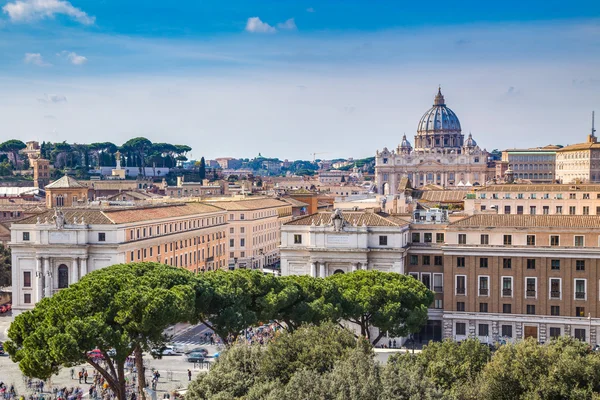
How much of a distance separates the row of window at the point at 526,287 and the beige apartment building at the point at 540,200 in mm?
24883

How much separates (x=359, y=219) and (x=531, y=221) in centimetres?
1045

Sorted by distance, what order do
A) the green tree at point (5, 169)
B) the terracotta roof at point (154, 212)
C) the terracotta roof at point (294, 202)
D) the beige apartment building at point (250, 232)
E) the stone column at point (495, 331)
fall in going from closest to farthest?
the stone column at point (495, 331)
the terracotta roof at point (154, 212)
the beige apartment building at point (250, 232)
the terracotta roof at point (294, 202)
the green tree at point (5, 169)

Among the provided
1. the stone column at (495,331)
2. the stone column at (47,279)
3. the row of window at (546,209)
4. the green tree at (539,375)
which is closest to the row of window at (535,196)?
the row of window at (546,209)

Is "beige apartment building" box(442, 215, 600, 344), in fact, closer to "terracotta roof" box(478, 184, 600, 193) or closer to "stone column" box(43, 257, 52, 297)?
"stone column" box(43, 257, 52, 297)

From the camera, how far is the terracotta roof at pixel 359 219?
58.9m

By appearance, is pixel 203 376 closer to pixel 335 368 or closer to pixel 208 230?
pixel 335 368

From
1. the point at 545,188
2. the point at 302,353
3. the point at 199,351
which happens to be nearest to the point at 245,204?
the point at 545,188

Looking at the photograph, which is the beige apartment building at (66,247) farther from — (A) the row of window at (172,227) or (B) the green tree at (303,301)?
(B) the green tree at (303,301)

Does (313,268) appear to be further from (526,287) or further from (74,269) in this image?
(74,269)

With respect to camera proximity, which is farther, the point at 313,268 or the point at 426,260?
the point at 426,260

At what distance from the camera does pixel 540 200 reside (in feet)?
274

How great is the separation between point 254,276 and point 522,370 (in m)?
19.1

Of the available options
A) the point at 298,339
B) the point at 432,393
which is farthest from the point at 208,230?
the point at 432,393

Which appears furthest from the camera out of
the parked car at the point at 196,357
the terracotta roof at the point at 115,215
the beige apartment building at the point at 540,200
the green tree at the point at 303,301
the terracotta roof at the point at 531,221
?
the beige apartment building at the point at 540,200
